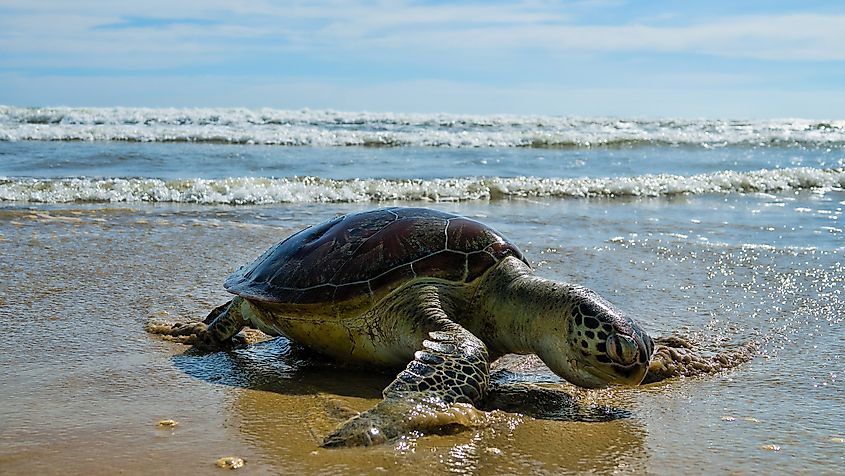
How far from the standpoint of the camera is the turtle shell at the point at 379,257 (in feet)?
14.1

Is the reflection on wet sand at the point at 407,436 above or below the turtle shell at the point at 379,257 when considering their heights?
below

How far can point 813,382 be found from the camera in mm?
4258

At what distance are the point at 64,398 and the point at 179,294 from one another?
2.40m

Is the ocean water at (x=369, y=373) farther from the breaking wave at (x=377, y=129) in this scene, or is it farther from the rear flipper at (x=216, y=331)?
the breaking wave at (x=377, y=129)

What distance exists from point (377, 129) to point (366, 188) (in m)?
19.2

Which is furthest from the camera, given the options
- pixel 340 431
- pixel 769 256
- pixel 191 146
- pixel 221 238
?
pixel 191 146

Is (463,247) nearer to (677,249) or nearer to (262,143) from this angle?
(677,249)

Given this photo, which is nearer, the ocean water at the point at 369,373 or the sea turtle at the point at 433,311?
the ocean water at the point at 369,373

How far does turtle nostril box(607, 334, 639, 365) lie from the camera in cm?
361

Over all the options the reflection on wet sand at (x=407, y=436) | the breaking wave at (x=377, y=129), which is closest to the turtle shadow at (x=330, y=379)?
the reflection on wet sand at (x=407, y=436)

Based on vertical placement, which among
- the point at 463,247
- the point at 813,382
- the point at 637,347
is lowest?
the point at 813,382

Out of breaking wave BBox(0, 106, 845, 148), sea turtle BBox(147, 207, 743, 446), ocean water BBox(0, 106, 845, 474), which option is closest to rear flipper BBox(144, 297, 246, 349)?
sea turtle BBox(147, 207, 743, 446)

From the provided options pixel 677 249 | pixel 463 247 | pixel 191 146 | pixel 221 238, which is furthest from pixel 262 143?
pixel 463 247

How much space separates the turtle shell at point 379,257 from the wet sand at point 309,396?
44cm
